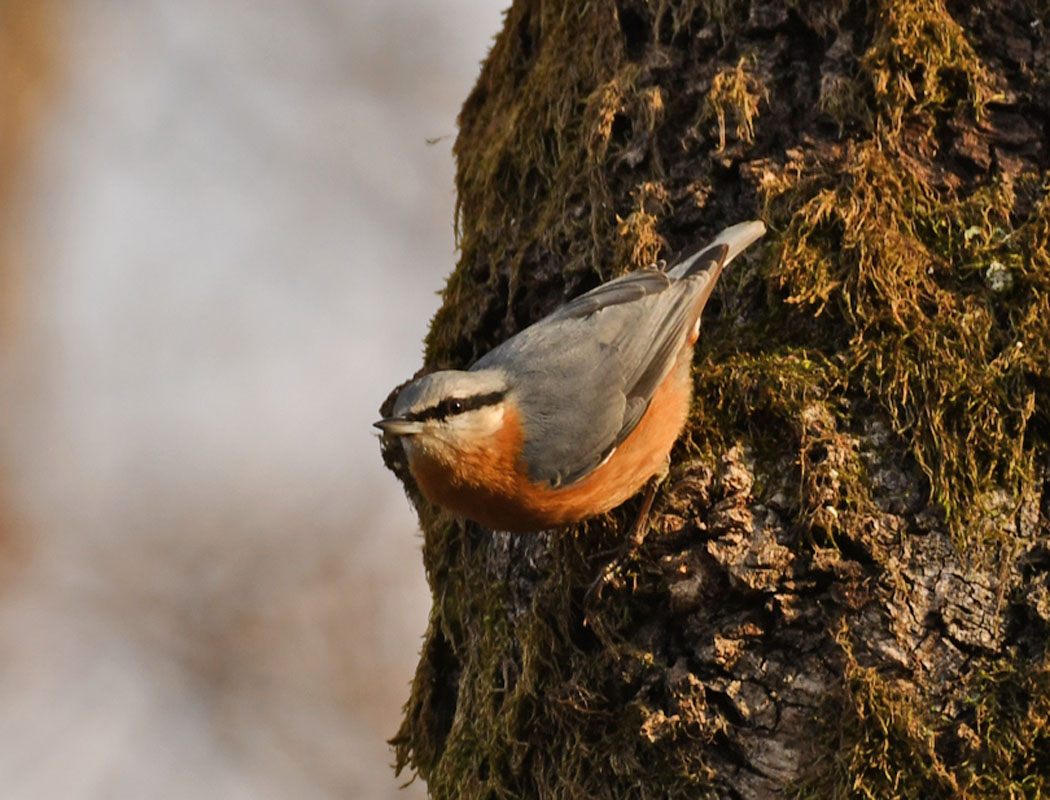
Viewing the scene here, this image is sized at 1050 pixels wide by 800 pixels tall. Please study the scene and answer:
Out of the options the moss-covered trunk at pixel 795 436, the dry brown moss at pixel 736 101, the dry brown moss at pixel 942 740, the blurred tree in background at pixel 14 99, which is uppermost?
the blurred tree in background at pixel 14 99

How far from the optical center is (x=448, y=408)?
3010 mm

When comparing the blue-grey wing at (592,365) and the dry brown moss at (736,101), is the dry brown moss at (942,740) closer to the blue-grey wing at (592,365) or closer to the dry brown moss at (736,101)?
the blue-grey wing at (592,365)

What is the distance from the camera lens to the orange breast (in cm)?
288

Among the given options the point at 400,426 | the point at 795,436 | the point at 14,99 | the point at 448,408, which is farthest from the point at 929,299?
the point at 14,99

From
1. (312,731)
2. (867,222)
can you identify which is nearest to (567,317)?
(867,222)

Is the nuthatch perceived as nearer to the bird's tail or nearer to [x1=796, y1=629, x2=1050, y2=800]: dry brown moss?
the bird's tail

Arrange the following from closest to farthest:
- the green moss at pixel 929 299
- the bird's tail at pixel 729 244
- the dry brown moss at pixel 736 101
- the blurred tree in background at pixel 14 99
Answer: the green moss at pixel 929 299, the bird's tail at pixel 729 244, the dry brown moss at pixel 736 101, the blurred tree in background at pixel 14 99

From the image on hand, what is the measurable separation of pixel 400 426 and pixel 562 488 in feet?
1.49

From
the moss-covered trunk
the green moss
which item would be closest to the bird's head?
the moss-covered trunk

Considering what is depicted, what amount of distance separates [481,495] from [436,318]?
32.0 inches

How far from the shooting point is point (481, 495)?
296cm

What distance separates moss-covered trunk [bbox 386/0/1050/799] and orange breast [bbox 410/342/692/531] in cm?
7

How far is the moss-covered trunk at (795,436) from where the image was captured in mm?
2389

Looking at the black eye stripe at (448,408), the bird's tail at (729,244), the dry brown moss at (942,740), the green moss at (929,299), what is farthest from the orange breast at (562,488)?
the dry brown moss at (942,740)
